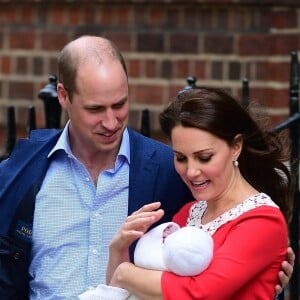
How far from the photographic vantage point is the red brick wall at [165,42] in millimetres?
5684

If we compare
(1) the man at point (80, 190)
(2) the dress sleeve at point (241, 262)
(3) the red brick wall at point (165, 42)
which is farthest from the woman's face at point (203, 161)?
(3) the red brick wall at point (165, 42)

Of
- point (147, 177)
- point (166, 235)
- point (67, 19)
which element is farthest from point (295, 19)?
point (166, 235)

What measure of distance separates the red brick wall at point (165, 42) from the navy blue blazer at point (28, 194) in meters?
2.10

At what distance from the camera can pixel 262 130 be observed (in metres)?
3.30

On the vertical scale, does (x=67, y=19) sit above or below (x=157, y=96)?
above

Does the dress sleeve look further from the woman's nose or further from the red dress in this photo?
the woman's nose

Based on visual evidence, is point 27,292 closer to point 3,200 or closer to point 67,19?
point 3,200

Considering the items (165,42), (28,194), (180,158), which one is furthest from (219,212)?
(165,42)

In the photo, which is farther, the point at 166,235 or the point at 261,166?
the point at 261,166

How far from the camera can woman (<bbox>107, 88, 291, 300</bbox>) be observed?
294 centimetres

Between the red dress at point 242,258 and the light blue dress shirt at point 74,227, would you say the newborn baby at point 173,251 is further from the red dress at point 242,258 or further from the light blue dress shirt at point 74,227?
the light blue dress shirt at point 74,227

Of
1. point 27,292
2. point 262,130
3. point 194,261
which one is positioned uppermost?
point 262,130

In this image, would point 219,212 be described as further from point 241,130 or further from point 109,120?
point 109,120

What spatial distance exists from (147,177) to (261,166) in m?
0.41
